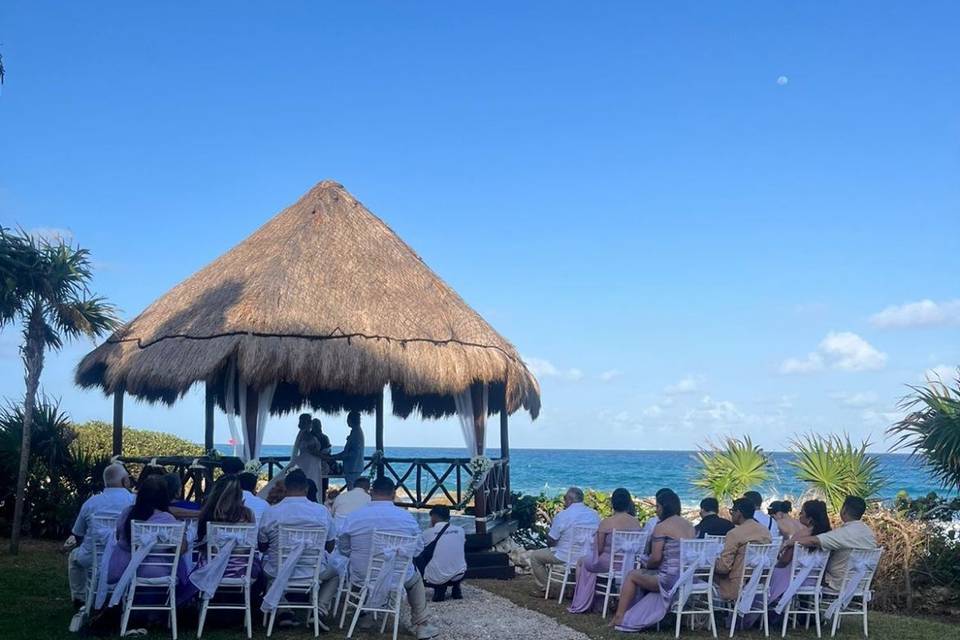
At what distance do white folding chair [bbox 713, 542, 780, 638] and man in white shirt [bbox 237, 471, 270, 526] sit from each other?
155 inches

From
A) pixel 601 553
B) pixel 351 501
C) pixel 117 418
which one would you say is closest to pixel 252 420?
pixel 351 501

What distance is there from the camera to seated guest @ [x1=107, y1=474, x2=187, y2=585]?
6.91m

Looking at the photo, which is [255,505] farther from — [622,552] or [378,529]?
[622,552]

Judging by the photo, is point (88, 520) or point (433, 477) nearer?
point (88, 520)

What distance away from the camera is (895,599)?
10586 millimetres

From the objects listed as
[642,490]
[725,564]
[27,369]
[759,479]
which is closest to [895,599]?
[759,479]

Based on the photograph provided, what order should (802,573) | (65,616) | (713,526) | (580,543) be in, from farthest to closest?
(580,543), (713,526), (802,573), (65,616)

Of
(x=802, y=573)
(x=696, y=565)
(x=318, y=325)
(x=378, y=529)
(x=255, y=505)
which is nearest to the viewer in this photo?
(x=378, y=529)

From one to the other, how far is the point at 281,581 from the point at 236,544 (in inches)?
18.1

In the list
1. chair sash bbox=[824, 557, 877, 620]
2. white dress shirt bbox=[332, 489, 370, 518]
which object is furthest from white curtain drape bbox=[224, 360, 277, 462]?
chair sash bbox=[824, 557, 877, 620]

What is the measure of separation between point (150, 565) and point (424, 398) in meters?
9.32

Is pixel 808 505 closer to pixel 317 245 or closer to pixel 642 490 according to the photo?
pixel 317 245

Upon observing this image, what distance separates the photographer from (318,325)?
10.6 m

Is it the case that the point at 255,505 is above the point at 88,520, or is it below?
above
